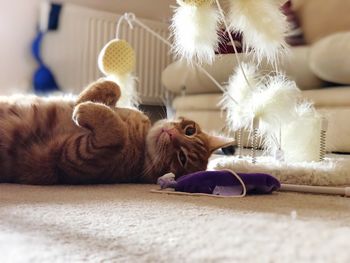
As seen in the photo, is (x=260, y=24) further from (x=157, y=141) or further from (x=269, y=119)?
(x=157, y=141)

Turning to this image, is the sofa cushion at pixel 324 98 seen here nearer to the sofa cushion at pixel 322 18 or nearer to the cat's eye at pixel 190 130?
the sofa cushion at pixel 322 18

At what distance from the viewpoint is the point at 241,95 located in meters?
1.31

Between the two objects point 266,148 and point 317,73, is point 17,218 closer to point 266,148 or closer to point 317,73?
point 266,148

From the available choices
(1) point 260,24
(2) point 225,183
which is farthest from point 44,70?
(2) point 225,183

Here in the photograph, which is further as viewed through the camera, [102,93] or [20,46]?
[20,46]

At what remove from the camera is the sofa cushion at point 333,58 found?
189 centimetres

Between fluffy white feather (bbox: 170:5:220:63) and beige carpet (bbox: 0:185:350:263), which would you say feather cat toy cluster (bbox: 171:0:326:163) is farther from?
beige carpet (bbox: 0:185:350:263)

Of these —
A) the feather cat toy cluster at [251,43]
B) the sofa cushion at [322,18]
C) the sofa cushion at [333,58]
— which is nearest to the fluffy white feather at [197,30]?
the feather cat toy cluster at [251,43]

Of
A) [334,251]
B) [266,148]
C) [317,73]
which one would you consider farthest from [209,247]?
[317,73]

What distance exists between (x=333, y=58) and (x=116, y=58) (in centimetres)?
84

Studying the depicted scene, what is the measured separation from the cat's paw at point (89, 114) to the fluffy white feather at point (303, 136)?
20.0 inches

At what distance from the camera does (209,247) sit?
56cm

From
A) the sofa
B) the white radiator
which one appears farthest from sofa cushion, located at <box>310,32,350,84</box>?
the white radiator

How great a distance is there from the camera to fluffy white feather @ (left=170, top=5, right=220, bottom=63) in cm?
119
